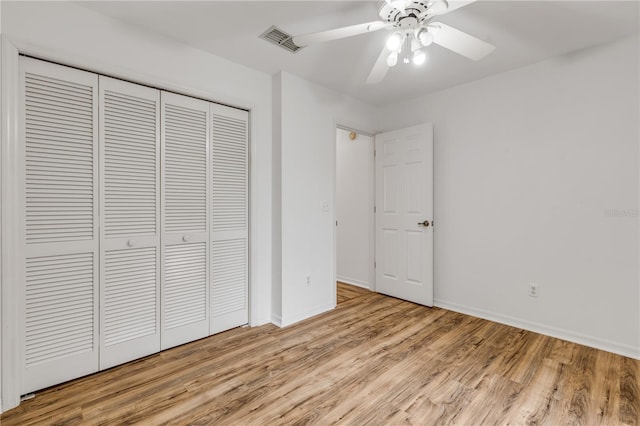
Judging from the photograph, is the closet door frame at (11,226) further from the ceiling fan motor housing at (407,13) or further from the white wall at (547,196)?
the white wall at (547,196)

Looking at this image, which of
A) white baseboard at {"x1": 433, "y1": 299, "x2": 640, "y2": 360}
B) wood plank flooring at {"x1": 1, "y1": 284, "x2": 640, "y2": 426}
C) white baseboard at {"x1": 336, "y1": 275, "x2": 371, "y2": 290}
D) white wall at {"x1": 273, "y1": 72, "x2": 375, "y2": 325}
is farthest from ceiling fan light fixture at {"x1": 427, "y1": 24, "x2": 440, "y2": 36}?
white baseboard at {"x1": 336, "y1": 275, "x2": 371, "y2": 290}

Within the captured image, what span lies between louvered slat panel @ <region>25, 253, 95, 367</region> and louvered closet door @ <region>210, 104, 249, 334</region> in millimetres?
886

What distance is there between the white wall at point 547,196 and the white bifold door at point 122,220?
2.24 m

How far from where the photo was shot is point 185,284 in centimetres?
252

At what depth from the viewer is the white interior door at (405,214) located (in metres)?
3.44

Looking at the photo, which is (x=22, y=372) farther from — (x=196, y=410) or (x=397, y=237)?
(x=397, y=237)

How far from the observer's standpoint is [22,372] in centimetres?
182

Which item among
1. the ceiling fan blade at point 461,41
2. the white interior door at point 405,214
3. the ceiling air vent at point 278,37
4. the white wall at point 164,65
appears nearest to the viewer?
the ceiling fan blade at point 461,41

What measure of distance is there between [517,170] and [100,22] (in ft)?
11.6

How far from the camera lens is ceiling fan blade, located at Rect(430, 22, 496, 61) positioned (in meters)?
1.63

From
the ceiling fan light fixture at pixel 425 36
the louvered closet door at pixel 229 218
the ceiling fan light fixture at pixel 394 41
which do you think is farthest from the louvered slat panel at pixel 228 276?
the ceiling fan light fixture at pixel 425 36

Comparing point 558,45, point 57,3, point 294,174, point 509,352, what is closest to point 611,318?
point 509,352

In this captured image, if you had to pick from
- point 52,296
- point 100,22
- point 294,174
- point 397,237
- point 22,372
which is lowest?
point 22,372

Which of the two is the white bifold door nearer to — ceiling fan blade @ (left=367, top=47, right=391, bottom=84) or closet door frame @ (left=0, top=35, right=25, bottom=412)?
closet door frame @ (left=0, top=35, right=25, bottom=412)
